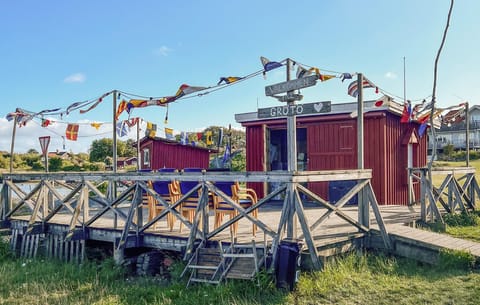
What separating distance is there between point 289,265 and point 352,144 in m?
5.41

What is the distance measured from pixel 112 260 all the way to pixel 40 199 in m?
2.34

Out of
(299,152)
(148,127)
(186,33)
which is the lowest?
(299,152)

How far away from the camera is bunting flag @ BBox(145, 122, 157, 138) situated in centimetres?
1346

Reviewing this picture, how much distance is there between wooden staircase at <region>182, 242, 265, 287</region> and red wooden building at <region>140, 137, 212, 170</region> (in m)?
9.26

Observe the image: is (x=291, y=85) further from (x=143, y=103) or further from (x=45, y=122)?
(x=45, y=122)

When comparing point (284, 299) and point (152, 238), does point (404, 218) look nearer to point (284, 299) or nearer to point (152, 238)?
point (284, 299)

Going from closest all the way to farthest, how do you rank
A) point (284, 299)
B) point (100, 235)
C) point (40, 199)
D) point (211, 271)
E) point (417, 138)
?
point (284, 299)
point (211, 271)
point (100, 235)
point (40, 199)
point (417, 138)

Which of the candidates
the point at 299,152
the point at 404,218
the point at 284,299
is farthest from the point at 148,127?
the point at 284,299

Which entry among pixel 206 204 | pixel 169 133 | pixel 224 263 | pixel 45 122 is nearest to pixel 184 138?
pixel 169 133

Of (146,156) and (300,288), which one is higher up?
(146,156)

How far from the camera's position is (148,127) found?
13.4 m

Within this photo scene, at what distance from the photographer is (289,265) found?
4176 mm

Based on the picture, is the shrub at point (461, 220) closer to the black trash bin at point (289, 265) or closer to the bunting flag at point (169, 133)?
the black trash bin at point (289, 265)

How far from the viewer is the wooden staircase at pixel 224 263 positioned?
4.48 metres
